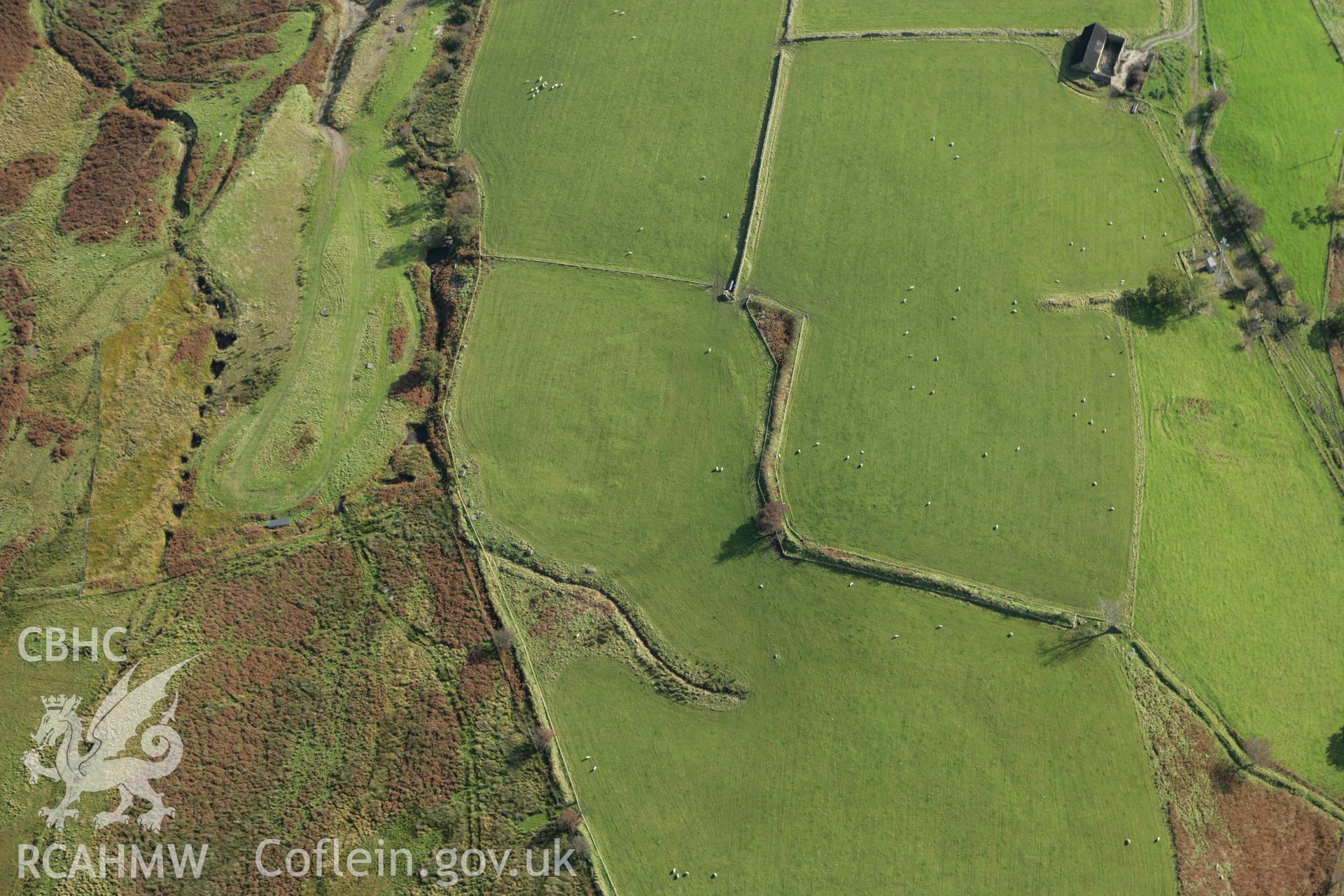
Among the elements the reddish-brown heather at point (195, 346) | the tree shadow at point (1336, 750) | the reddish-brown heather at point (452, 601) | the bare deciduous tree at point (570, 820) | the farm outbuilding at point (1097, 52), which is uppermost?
the farm outbuilding at point (1097, 52)

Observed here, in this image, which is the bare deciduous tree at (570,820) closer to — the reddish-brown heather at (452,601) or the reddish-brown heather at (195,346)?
the reddish-brown heather at (452,601)

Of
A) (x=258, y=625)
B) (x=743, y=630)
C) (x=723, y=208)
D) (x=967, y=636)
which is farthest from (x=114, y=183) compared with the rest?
(x=967, y=636)

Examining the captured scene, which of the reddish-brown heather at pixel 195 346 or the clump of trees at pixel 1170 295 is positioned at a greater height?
the clump of trees at pixel 1170 295

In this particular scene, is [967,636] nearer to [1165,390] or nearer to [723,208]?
[1165,390]

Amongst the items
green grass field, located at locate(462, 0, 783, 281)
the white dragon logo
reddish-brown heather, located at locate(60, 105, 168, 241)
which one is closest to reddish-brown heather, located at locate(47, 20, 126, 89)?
reddish-brown heather, located at locate(60, 105, 168, 241)

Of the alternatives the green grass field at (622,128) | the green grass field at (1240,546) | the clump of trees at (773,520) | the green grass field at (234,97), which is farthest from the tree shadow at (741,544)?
the green grass field at (234,97)

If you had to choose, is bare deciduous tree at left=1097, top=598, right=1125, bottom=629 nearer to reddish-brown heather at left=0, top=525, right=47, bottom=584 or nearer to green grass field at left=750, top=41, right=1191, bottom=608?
green grass field at left=750, top=41, right=1191, bottom=608

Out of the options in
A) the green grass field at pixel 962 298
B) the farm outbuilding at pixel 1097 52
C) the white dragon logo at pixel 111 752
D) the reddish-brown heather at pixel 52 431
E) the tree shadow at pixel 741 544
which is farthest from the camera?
the farm outbuilding at pixel 1097 52
